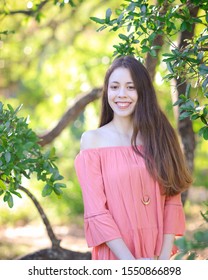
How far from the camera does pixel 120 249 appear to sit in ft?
10.6

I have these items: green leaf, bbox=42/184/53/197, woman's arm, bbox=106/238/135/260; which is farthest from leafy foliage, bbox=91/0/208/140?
green leaf, bbox=42/184/53/197

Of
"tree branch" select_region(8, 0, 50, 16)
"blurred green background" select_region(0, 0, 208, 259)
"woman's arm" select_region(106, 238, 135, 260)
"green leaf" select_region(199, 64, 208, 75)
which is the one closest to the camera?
"green leaf" select_region(199, 64, 208, 75)

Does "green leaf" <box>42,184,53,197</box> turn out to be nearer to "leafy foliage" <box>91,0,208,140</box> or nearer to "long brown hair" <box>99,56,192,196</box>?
"long brown hair" <box>99,56,192,196</box>

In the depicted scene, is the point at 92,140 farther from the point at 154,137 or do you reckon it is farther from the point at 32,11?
the point at 32,11

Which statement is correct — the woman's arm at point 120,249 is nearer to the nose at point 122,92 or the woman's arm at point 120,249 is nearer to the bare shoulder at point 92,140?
the bare shoulder at point 92,140

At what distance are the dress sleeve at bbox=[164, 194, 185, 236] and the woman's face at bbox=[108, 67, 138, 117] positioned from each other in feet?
1.72

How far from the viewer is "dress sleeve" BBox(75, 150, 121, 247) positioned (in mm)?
3232

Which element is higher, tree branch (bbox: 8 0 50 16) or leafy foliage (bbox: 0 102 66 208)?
tree branch (bbox: 8 0 50 16)

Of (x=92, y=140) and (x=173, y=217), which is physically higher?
(x=92, y=140)

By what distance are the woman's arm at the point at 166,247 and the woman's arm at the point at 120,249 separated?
20cm

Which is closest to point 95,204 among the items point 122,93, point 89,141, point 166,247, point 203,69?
point 89,141

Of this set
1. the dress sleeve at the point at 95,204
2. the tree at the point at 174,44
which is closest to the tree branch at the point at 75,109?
the tree at the point at 174,44

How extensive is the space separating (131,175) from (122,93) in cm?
43

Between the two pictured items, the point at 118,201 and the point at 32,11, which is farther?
the point at 32,11
